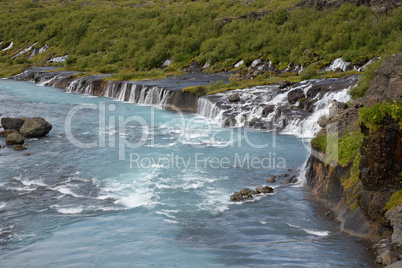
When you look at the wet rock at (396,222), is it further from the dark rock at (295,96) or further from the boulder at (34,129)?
the boulder at (34,129)

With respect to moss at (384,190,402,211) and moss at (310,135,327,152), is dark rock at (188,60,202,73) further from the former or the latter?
moss at (384,190,402,211)

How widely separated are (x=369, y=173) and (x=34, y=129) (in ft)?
84.4

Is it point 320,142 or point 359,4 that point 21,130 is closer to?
point 320,142

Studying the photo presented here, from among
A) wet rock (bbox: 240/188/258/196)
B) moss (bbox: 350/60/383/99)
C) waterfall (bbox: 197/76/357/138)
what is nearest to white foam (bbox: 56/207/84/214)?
wet rock (bbox: 240/188/258/196)


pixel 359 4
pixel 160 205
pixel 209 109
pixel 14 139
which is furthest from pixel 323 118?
pixel 359 4

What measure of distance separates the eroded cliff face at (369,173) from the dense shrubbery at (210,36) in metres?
23.8

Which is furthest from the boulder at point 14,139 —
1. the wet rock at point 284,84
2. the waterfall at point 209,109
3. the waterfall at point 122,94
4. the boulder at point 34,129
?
the waterfall at point 122,94

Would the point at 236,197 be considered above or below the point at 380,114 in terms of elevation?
below

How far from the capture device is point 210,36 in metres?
77.2

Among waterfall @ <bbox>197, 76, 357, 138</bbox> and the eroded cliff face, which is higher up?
waterfall @ <bbox>197, 76, 357, 138</bbox>

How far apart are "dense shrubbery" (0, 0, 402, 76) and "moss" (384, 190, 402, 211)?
90.9 ft

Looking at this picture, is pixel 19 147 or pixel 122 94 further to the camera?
pixel 122 94

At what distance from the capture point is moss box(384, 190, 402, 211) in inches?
600

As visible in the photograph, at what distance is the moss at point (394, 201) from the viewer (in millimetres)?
15243
